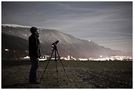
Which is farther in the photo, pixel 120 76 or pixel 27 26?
pixel 27 26

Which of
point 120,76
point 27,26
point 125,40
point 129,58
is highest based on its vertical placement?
point 27,26

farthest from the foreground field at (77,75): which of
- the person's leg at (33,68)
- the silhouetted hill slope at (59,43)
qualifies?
the silhouetted hill slope at (59,43)

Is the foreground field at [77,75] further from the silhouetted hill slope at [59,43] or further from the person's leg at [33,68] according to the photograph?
the silhouetted hill slope at [59,43]

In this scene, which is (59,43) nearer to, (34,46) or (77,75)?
(77,75)

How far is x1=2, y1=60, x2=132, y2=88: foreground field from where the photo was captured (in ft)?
14.8

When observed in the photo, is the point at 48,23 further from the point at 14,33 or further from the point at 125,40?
the point at 125,40

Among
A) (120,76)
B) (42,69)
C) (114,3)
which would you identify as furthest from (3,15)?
(120,76)

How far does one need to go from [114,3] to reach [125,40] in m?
0.95

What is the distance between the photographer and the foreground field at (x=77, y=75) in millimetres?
4508

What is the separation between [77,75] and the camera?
5.08m

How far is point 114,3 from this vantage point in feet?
17.6

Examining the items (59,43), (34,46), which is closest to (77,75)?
(59,43)

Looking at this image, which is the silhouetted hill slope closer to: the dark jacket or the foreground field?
the foreground field

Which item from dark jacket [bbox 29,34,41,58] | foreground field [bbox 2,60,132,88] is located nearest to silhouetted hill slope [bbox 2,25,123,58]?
foreground field [bbox 2,60,132,88]
